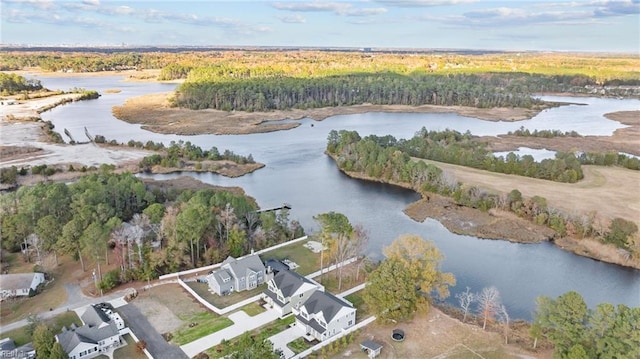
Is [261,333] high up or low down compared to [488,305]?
down

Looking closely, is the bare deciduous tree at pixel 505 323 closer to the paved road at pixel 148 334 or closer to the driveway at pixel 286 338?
the driveway at pixel 286 338

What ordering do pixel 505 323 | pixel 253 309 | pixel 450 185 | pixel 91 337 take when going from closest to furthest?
1. pixel 91 337
2. pixel 505 323
3. pixel 253 309
4. pixel 450 185

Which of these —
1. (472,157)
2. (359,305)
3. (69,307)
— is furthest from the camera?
(472,157)

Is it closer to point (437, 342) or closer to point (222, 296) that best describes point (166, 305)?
point (222, 296)

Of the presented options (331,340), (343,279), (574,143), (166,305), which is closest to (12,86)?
(166,305)

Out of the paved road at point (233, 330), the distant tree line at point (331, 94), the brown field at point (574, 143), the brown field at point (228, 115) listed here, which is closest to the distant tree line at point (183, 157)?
the brown field at point (228, 115)

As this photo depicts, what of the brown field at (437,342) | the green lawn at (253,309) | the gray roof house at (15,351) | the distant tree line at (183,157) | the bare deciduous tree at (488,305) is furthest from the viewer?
the distant tree line at (183,157)

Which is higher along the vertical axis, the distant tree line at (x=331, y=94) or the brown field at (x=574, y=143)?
the distant tree line at (x=331, y=94)

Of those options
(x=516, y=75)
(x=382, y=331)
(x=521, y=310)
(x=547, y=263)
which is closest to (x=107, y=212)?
(x=382, y=331)
